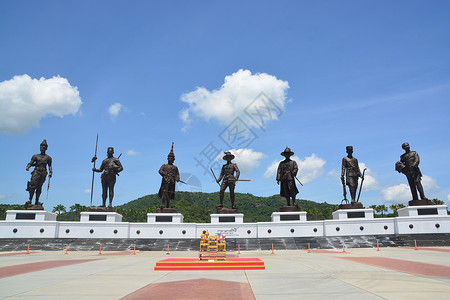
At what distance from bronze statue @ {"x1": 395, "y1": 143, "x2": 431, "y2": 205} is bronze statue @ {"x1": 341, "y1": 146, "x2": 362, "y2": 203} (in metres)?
3.08

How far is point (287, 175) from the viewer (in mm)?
24656

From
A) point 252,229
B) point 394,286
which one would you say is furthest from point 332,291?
point 252,229

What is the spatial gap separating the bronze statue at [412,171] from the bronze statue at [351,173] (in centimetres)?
308

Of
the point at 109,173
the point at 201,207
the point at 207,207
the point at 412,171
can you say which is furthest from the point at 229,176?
the point at 207,207

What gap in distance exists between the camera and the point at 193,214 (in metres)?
59.7

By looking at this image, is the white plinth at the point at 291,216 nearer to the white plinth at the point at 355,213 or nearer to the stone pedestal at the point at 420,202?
the white plinth at the point at 355,213

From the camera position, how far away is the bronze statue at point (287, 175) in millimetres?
24672

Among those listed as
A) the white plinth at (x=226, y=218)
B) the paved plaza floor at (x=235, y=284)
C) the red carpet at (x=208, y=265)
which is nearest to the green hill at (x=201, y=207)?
the white plinth at (x=226, y=218)

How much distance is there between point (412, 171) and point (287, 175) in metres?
9.22

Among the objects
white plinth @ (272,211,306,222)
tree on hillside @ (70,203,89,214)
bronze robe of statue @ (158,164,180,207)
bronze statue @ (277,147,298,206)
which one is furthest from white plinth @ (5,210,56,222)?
tree on hillside @ (70,203,89,214)

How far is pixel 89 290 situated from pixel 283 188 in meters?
19.9

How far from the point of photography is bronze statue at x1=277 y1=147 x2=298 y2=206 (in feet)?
80.9

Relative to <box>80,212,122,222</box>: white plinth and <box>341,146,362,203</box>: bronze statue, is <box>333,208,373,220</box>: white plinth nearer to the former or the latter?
<box>341,146,362,203</box>: bronze statue

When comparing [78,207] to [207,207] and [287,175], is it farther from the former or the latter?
[287,175]
